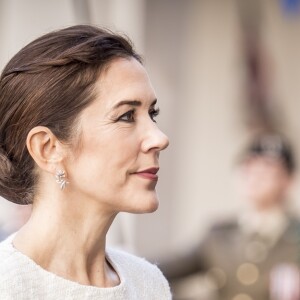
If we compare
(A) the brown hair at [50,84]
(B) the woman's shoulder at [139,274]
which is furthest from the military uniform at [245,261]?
(A) the brown hair at [50,84]

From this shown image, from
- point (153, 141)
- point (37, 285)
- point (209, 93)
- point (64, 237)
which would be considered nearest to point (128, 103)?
point (153, 141)

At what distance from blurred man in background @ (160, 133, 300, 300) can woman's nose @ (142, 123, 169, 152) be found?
3705 mm

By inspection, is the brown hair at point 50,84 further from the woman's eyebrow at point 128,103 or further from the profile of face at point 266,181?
the profile of face at point 266,181

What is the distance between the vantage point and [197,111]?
10.5 m

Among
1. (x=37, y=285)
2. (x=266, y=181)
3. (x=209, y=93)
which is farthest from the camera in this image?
(x=209, y=93)

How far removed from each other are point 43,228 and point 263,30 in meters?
7.10

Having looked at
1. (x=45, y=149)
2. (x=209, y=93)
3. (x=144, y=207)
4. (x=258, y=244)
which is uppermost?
(x=45, y=149)

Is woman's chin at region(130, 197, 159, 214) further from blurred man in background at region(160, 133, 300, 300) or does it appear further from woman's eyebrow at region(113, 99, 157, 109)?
blurred man in background at region(160, 133, 300, 300)

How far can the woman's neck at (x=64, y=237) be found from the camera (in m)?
3.27

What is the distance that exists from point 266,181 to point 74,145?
388 centimetres

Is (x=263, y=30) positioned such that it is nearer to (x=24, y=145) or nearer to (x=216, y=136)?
(x=216, y=136)

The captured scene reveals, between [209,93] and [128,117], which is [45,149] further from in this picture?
[209,93]

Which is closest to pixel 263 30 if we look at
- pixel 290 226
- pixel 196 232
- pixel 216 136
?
pixel 216 136

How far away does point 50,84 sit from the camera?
324cm
